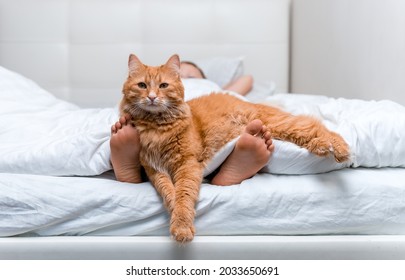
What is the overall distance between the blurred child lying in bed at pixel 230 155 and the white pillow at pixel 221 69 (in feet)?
4.52

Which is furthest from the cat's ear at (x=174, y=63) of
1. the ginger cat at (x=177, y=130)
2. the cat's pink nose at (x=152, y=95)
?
the cat's pink nose at (x=152, y=95)

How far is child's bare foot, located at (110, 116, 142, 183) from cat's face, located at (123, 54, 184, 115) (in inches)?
2.5

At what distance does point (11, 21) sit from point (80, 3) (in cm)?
43

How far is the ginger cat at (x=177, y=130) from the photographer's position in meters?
1.21

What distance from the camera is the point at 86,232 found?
48.0 inches

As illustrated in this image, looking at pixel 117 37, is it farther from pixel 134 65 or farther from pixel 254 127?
pixel 254 127

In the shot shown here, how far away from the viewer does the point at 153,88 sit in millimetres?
1225

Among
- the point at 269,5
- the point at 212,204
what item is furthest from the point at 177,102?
→ the point at 269,5

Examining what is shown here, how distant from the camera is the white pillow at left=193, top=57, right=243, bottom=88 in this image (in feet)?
8.61

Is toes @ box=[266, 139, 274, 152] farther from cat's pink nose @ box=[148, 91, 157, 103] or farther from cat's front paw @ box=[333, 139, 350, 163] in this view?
cat's pink nose @ box=[148, 91, 157, 103]

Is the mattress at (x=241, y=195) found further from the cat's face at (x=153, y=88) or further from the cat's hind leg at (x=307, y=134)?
the cat's face at (x=153, y=88)

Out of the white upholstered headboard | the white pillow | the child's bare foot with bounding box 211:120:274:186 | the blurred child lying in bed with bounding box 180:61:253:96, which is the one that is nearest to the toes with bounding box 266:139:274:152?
the child's bare foot with bounding box 211:120:274:186

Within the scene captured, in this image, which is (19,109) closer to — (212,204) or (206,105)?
(206,105)

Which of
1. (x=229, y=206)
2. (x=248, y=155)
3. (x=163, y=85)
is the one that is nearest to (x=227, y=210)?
(x=229, y=206)
